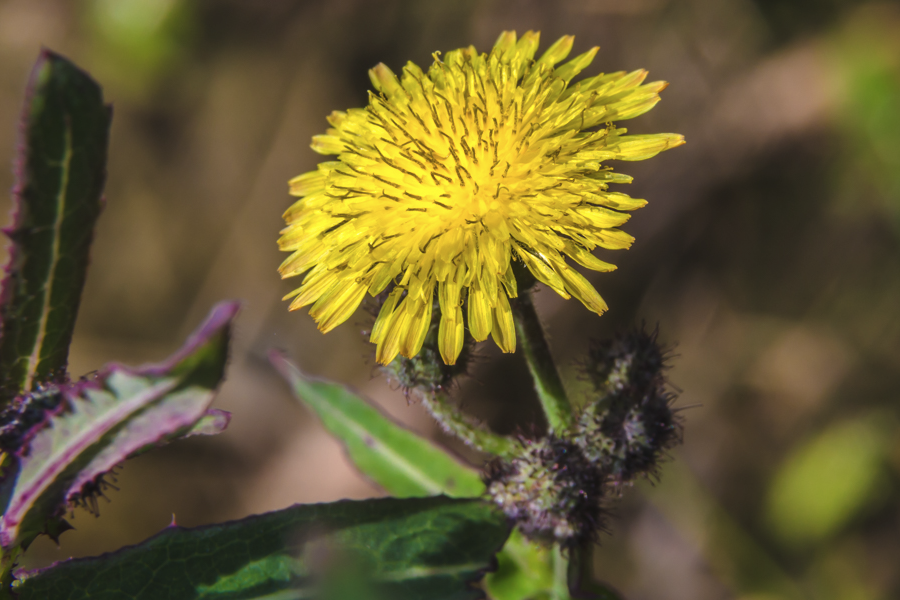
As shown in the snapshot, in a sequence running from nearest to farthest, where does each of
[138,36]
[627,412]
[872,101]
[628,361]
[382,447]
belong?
1. [627,412]
2. [628,361]
3. [382,447]
4. [872,101]
5. [138,36]

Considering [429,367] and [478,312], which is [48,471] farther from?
[478,312]

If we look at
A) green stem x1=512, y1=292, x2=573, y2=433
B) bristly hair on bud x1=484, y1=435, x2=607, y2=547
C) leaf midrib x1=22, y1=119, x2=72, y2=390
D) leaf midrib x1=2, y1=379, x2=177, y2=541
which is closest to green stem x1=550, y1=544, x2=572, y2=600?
bristly hair on bud x1=484, y1=435, x2=607, y2=547

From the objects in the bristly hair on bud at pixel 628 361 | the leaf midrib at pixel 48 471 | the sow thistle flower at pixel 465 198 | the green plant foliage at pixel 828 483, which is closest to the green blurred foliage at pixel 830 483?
the green plant foliage at pixel 828 483

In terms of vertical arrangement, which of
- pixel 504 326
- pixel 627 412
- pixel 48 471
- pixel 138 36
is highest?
pixel 138 36

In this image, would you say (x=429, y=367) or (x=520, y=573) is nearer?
(x=429, y=367)

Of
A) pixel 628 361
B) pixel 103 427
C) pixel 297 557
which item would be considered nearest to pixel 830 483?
pixel 628 361

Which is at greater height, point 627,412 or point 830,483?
point 627,412

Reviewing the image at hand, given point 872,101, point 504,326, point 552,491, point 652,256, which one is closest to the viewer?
point 504,326

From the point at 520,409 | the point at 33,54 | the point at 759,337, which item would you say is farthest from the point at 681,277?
the point at 33,54

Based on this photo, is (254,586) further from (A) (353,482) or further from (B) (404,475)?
(A) (353,482)
